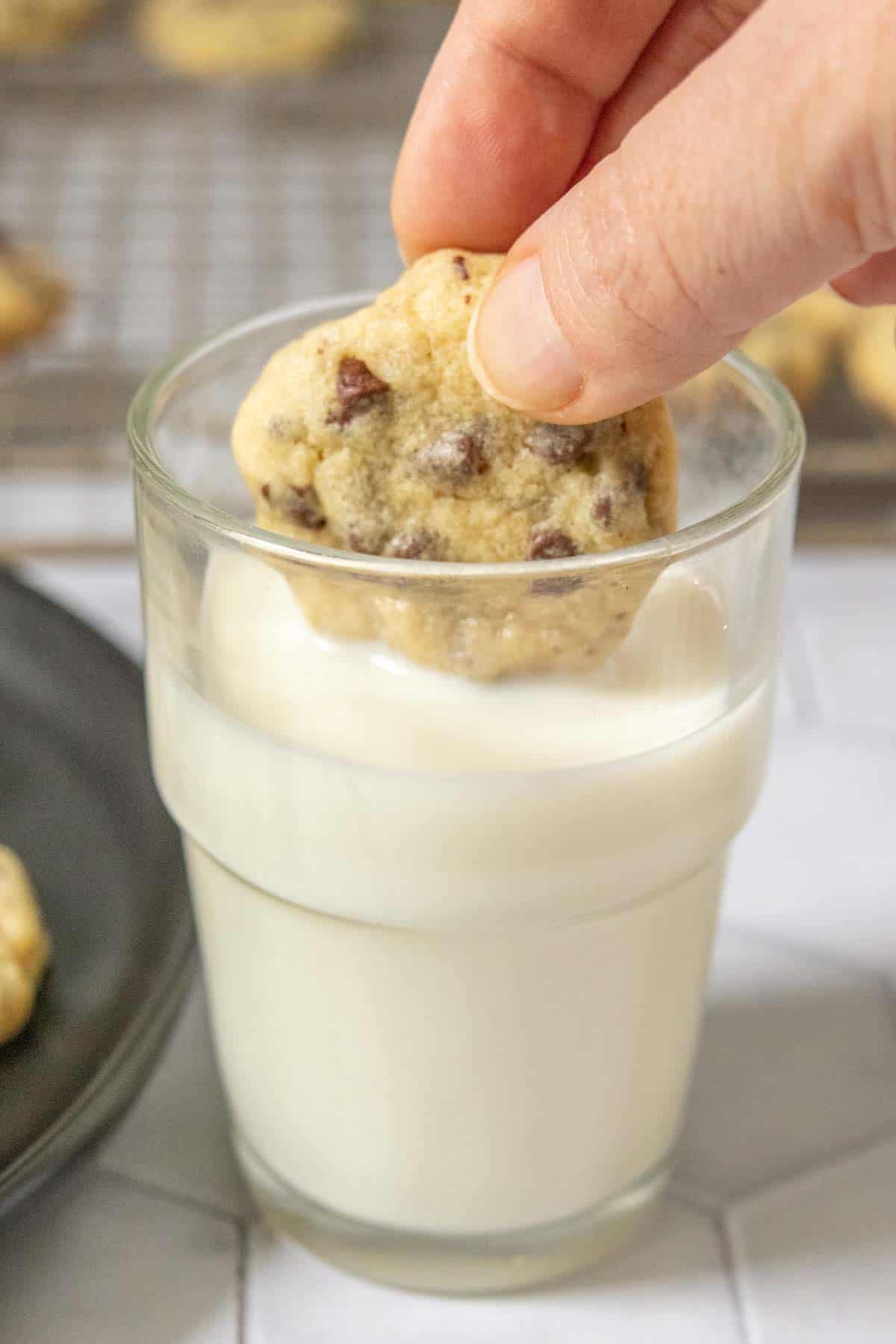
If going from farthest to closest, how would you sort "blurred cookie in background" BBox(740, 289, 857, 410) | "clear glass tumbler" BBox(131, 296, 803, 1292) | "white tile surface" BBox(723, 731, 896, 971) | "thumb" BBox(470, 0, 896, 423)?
"blurred cookie in background" BBox(740, 289, 857, 410) < "white tile surface" BBox(723, 731, 896, 971) < "clear glass tumbler" BBox(131, 296, 803, 1292) < "thumb" BBox(470, 0, 896, 423)

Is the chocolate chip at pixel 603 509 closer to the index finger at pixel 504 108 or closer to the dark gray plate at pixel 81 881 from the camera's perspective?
the index finger at pixel 504 108

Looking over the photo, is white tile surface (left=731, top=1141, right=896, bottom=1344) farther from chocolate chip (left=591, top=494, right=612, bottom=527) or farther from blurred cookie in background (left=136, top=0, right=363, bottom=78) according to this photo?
blurred cookie in background (left=136, top=0, right=363, bottom=78)

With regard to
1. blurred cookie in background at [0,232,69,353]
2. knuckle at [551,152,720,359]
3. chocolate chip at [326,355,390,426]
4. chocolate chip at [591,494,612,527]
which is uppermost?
knuckle at [551,152,720,359]

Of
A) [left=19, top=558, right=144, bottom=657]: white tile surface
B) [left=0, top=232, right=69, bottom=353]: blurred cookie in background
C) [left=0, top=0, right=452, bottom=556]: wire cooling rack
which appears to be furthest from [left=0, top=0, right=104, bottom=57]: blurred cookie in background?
[left=19, top=558, right=144, bottom=657]: white tile surface

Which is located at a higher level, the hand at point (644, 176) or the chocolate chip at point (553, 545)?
the hand at point (644, 176)

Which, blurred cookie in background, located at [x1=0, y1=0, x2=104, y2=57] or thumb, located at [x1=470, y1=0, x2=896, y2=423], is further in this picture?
blurred cookie in background, located at [x1=0, y1=0, x2=104, y2=57]

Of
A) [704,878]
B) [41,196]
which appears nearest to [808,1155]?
[704,878]

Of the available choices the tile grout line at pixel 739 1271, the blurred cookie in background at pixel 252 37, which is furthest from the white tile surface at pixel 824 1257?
the blurred cookie in background at pixel 252 37
